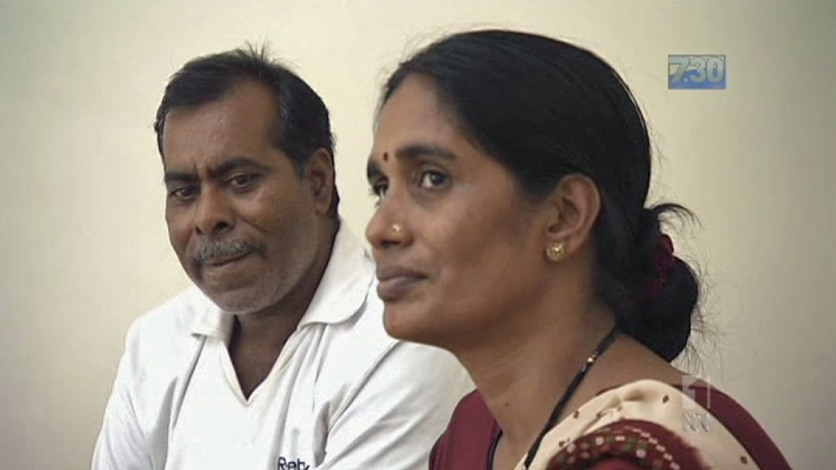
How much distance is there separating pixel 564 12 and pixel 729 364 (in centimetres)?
71

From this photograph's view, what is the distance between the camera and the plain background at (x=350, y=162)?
63.1 inches

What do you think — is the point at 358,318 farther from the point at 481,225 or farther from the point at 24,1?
the point at 24,1

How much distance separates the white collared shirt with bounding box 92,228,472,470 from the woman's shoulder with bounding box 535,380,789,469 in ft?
1.42

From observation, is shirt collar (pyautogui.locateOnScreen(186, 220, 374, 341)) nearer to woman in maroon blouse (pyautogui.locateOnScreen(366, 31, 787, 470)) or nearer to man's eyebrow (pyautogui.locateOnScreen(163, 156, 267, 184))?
man's eyebrow (pyautogui.locateOnScreen(163, 156, 267, 184))

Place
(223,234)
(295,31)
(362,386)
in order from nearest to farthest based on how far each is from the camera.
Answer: (362,386) → (223,234) → (295,31)

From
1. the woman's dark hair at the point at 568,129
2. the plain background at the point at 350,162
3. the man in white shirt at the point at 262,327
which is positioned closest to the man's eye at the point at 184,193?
the man in white shirt at the point at 262,327

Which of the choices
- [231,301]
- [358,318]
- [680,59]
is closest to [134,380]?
[231,301]

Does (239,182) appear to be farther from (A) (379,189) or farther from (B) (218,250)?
(A) (379,189)

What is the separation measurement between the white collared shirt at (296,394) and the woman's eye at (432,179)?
430 mm

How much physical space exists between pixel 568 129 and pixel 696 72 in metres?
0.98

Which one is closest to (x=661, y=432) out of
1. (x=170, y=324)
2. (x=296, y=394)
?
(x=296, y=394)

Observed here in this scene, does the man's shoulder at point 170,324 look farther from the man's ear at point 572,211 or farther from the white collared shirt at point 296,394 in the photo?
the man's ear at point 572,211

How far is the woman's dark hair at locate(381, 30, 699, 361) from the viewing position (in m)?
0.79

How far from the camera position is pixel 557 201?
0.81m
